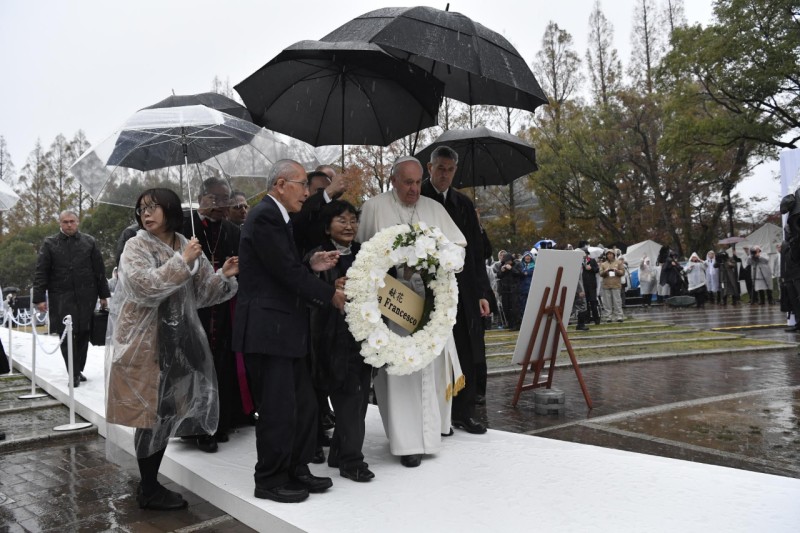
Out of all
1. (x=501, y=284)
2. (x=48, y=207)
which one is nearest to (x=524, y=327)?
(x=501, y=284)

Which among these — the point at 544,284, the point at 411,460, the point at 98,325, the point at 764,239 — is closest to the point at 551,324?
the point at 544,284

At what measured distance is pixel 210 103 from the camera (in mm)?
6098

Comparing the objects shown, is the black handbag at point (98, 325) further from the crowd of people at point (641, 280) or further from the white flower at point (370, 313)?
the crowd of people at point (641, 280)

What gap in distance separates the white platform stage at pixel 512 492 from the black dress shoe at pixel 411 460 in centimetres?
5

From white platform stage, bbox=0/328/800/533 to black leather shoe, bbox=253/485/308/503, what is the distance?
0.12 feet

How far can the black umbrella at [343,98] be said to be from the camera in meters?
5.47

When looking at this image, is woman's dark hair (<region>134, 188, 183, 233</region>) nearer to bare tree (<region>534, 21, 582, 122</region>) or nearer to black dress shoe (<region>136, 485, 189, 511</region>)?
black dress shoe (<region>136, 485, 189, 511</region>)

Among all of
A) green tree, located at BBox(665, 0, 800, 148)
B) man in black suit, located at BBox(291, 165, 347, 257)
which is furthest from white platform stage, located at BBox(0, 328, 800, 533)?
green tree, located at BBox(665, 0, 800, 148)

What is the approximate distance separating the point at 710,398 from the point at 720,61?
19.5 m

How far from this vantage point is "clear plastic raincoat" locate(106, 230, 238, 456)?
402 cm

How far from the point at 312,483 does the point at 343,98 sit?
10.4ft

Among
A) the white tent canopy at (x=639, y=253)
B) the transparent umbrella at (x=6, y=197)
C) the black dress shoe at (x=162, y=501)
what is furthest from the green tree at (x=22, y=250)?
the black dress shoe at (x=162, y=501)

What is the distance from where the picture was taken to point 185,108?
4.87 m

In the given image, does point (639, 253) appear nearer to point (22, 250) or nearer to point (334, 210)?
point (334, 210)
